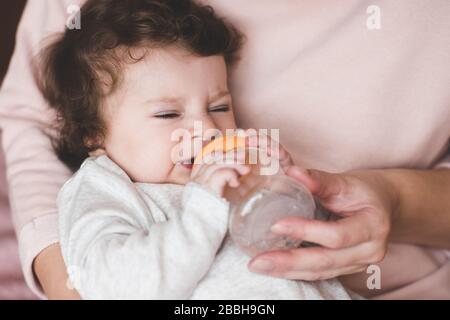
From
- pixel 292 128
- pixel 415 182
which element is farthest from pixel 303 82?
pixel 415 182

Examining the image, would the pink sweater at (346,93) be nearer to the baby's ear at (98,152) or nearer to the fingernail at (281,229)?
the baby's ear at (98,152)

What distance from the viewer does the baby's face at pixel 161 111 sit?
681mm

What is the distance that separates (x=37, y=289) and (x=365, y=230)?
15.5 inches

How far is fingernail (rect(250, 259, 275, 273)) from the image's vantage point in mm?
545

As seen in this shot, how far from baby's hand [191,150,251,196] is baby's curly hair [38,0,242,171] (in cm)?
18

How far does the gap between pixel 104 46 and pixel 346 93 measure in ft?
0.99

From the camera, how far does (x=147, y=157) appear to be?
0.69 metres

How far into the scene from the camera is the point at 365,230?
590 mm

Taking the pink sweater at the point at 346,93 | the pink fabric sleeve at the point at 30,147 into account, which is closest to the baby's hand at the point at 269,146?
the pink sweater at the point at 346,93

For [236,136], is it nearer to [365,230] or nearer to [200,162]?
[200,162]

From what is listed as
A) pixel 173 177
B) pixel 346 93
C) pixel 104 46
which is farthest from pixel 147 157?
pixel 346 93

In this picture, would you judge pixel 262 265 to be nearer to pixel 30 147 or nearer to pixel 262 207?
pixel 262 207

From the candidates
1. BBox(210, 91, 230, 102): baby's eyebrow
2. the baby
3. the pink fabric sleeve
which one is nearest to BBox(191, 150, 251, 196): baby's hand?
the baby

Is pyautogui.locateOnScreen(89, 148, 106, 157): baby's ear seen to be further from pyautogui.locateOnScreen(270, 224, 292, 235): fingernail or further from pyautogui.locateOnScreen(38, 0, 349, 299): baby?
pyautogui.locateOnScreen(270, 224, 292, 235): fingernail
